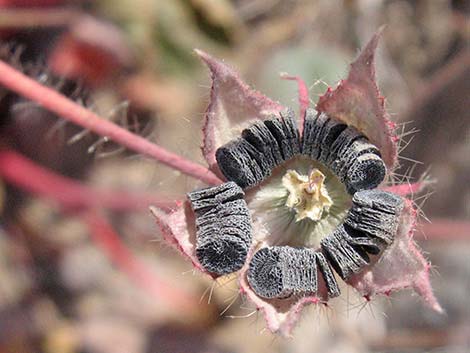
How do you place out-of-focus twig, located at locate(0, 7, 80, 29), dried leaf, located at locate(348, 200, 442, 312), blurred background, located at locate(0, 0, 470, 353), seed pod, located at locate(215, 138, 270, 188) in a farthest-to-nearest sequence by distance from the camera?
1. blurred background, located at locate(0, 0, 470, 353)
2. out-of-focus twig, located at locate(0, 7, 80, 29)
3. seed pod, located at locate(215, 138, 270, 188)
4. dried leaf, located at locate(348, 200, 442, 312)

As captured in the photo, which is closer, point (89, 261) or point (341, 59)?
point (341, 59)

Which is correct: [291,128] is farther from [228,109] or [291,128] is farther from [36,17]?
[36,17]

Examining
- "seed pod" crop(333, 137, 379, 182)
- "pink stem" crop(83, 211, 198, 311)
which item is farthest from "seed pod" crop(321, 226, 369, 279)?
"pink stem" crop(83, 211, 198, 311)

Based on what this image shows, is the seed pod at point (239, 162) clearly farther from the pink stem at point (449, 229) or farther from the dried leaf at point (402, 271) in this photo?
the pink stem at point (449, 229)

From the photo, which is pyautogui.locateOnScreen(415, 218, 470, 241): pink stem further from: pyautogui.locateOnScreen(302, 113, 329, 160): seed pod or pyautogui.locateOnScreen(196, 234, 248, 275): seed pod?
pyautogui.locateOnScreen(196, 234, 248, 275): seed pod

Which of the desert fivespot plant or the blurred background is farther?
the blurred background

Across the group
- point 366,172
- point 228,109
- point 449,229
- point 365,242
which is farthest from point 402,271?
point 449,229

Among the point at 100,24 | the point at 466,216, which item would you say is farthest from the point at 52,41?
A: the point at 466,216

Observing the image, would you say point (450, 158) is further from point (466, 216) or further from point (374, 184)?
point (374, 184)
